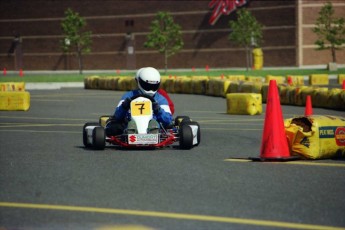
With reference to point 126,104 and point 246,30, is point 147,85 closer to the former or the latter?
point 126,104

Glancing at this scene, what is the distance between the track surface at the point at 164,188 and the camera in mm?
7359

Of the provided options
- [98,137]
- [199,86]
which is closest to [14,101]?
[199,86]

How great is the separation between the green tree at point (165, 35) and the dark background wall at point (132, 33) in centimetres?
283

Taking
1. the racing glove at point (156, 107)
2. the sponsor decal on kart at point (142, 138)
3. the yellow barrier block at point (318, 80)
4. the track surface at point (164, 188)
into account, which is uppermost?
the yellow barrier block at point (318, 80)

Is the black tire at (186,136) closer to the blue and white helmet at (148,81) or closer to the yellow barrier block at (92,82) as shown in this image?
the blue and white helmet at (148,81)

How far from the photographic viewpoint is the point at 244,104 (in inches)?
890

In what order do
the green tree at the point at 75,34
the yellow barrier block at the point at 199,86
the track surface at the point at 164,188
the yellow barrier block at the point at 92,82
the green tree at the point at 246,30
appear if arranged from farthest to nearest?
1. the green tree at the point at 75,34
2. the green tree at the point at 246,30
3. the yellow barrier block at the point at 92,82
4. the yellow barrier block at the point at 199,86
5. the track surface at the point at 164,188

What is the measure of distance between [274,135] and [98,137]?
2.90 metres

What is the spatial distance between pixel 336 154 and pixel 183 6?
67293mm

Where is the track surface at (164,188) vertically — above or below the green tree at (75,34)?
below

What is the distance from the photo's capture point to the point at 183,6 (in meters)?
78.4

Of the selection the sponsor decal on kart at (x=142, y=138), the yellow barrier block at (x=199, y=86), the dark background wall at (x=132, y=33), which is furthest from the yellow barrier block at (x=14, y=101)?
the dark background wall at (x=132, y=33)

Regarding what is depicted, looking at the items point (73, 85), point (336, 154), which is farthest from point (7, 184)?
point (73, 85)

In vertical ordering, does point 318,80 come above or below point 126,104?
above
